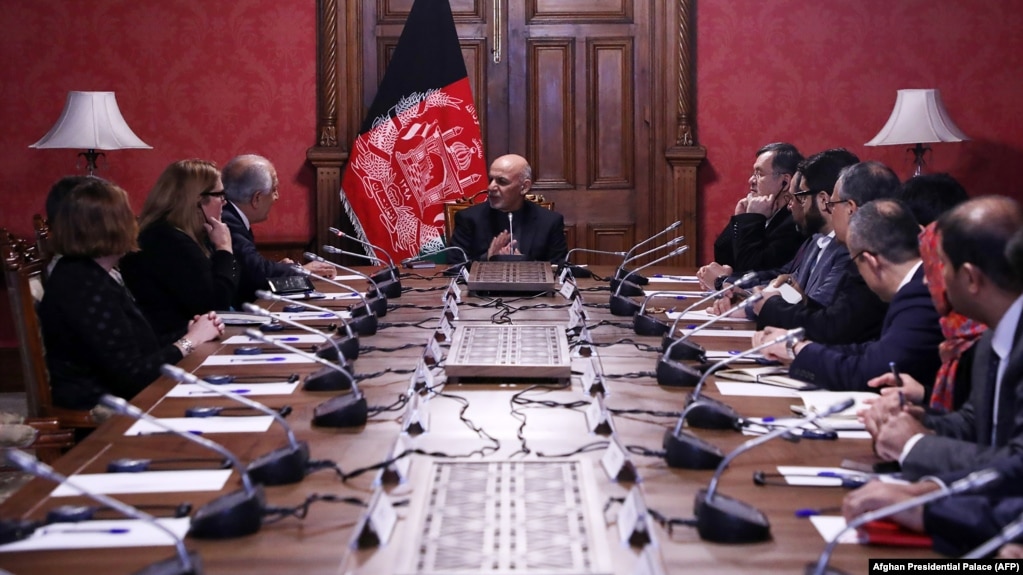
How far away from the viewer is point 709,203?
6.56 meters

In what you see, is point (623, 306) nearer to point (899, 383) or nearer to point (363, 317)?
point (363, 317)

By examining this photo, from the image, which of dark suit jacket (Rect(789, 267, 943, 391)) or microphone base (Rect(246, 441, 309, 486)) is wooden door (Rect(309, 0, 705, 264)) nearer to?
dark suit jacket (Rect(789, 267, 943, 391))

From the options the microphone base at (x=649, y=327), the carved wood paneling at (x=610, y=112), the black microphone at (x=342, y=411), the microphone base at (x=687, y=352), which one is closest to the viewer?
the black microphone at (x=342, y=411)

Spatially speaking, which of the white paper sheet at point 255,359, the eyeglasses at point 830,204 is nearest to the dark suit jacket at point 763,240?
the eyeglasses at point 830,204

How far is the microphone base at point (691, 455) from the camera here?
7.11 feet

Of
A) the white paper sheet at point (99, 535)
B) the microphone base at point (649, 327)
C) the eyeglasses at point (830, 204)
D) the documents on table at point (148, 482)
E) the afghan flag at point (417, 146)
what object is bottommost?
the white paper sheet at point (99, 535)

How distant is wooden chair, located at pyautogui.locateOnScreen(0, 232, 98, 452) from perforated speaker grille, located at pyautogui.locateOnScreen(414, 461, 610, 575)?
158 centimetres

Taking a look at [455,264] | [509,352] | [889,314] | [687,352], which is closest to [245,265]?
[455,264]

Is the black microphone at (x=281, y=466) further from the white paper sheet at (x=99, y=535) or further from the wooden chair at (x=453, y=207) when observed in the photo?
the wooden chair at (x=453, y=207)

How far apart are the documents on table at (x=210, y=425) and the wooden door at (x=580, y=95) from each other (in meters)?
3.92

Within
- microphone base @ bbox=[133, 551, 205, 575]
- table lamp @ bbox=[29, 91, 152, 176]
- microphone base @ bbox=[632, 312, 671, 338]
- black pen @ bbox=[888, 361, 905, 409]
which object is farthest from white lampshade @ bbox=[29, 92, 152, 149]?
microphone base @ bbox=[133, 551, 205, 575]

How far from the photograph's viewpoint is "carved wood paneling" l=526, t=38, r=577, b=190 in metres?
6.46

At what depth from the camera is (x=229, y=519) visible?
5.99 feet

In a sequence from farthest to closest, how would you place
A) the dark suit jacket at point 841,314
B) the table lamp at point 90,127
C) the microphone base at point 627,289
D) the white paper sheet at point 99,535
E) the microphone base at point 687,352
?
1. the table lamp at point 90,127
2. the microphone base at point 627,289
3. the dark suit jacket at point 841,314
4. the microphone base at point 687,352
5. the white paper sheet at point 99,535
